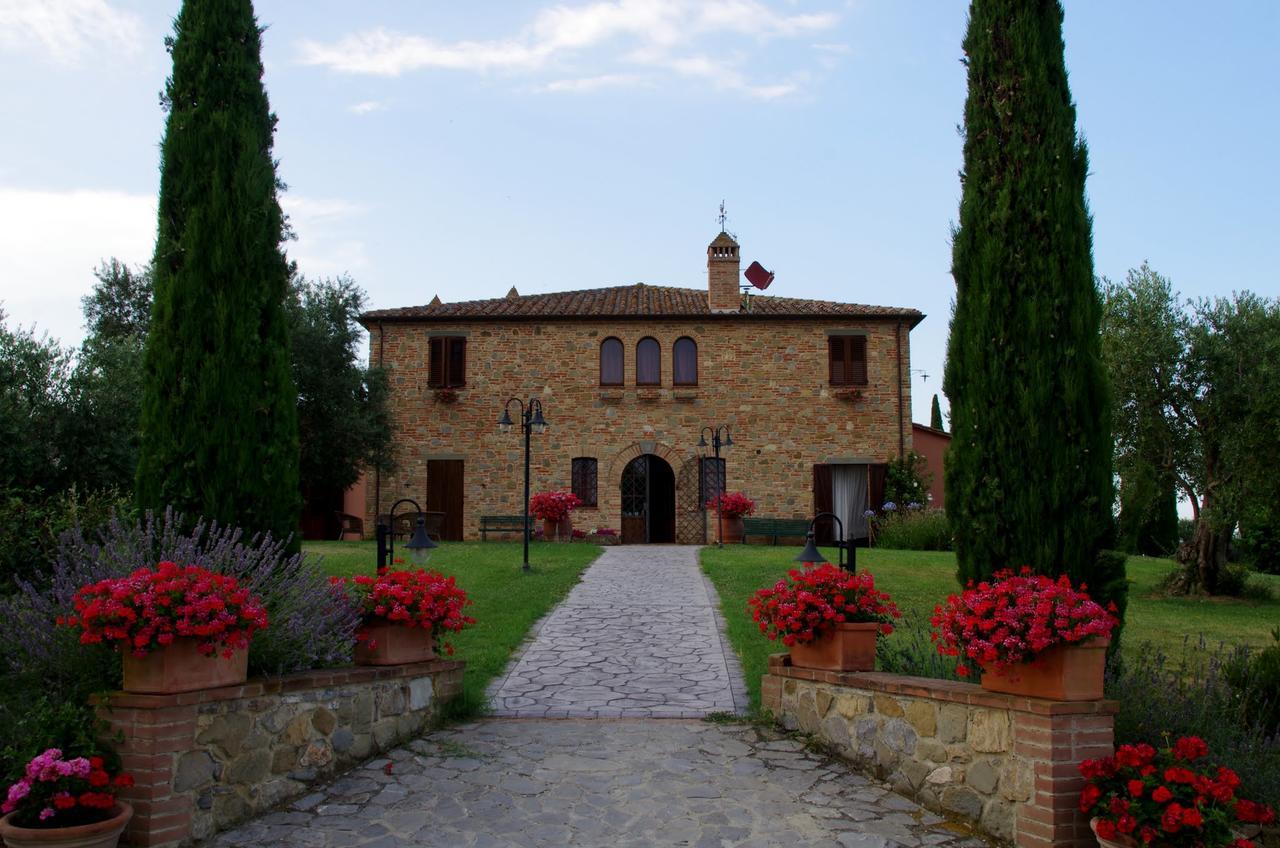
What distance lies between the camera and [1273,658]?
5520 millimetres

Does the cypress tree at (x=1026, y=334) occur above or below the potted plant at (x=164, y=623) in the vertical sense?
above

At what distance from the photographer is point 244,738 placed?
4289 mm

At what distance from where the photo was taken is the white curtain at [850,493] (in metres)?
21.4

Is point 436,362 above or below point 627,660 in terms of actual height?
above

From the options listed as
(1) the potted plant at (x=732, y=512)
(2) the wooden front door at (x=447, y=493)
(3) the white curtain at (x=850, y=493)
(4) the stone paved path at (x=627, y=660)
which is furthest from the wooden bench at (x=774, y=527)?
(4) the stone paved path at (x=627, y=660)

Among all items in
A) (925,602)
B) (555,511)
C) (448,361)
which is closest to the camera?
(925,602)

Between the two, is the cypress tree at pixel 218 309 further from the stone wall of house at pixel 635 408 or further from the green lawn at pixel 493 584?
the stone wall of house at pixel 635 408

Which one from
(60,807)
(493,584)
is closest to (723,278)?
(493,584)

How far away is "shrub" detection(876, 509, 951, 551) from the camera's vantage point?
18234mm

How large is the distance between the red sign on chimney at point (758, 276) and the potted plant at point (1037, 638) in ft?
64.0

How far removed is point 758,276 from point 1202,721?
64.2 ft

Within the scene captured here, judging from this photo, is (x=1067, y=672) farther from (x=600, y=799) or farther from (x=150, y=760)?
(x=150, y=760)

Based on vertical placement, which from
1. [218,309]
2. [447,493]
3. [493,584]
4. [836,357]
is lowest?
[493,584]

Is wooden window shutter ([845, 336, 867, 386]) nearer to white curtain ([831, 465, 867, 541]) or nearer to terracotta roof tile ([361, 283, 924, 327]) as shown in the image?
terracotta roof tile ([361, 283, 924, 327])
